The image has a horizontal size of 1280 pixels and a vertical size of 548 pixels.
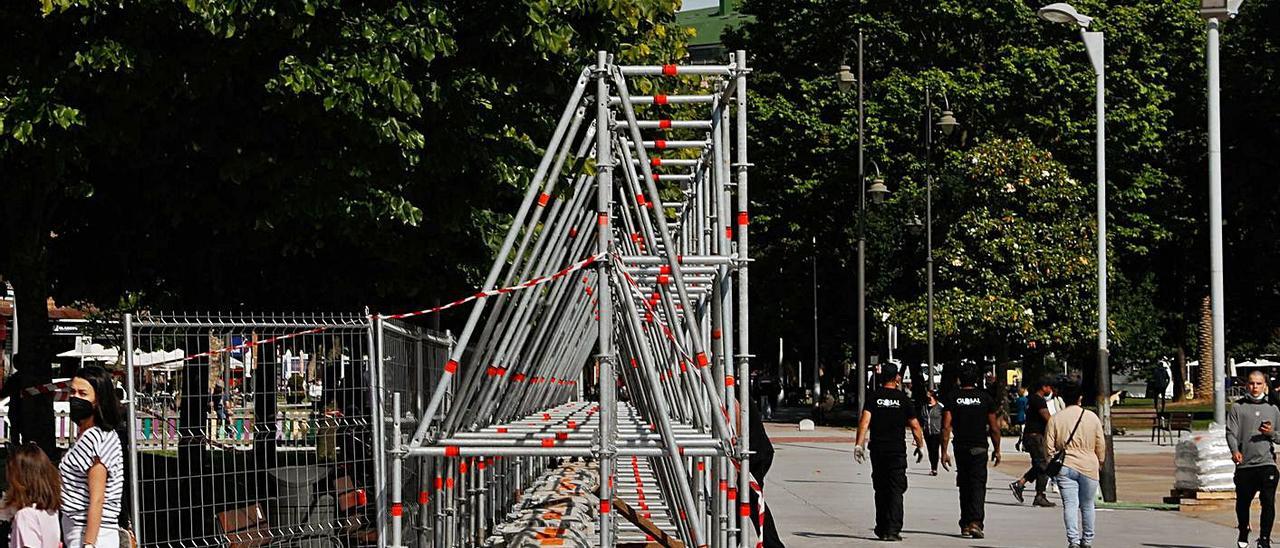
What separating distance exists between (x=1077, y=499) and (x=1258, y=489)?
1.99 m

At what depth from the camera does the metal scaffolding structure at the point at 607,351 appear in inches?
377

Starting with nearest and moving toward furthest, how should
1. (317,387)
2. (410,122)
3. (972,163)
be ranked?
(317,387)
(410,122)
(972,163)

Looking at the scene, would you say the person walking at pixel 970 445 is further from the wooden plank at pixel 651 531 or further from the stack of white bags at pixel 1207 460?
the wooden plank at pixel 651 531

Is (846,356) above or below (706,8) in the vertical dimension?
below

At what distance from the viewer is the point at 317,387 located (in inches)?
461

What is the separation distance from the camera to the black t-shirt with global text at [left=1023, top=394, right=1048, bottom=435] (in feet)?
59.0

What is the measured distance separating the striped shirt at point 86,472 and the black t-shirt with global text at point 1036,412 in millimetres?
11023

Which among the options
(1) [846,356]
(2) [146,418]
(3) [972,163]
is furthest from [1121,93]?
(2) [146,418]

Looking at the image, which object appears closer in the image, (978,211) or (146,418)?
Result: (146,418)

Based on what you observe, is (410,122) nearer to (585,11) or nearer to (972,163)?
(585,11)

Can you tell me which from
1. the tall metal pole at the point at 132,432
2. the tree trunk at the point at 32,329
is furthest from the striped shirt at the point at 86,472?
the tree trunk at the point at 32,329

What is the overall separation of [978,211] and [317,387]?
34077mm

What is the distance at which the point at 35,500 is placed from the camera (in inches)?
353

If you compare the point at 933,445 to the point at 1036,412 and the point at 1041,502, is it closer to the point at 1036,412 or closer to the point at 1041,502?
the point at 1041,502
